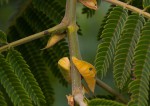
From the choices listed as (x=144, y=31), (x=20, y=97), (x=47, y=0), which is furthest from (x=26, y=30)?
(x=144, y=31)

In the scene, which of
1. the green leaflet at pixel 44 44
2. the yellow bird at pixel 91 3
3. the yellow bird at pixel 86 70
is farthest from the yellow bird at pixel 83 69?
the green leaflet at pixel 44 44

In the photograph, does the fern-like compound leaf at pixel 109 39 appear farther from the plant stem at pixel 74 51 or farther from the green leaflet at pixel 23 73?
the green leaflet at pixel 23 73

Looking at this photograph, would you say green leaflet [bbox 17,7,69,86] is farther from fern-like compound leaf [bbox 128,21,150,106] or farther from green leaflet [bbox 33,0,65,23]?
fern-like compound leaf [bbox 128,21,150,106]

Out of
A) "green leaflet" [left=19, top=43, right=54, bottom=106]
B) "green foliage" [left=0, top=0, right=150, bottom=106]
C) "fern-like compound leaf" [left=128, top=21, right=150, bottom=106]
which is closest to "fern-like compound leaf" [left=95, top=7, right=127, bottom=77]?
"green foliage" [left=0, top=0, right=150, bottom=106]

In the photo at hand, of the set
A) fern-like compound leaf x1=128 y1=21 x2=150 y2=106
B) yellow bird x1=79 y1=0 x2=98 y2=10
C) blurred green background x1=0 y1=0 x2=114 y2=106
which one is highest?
yellow bird x1=79 y1=0 x2=98 y2=10

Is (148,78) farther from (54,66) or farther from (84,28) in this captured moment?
(84,28)

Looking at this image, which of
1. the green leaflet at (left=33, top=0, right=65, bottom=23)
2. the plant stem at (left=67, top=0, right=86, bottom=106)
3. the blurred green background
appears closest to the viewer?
the plant stem at (left=67, top=0, right=86, bottom=106)
